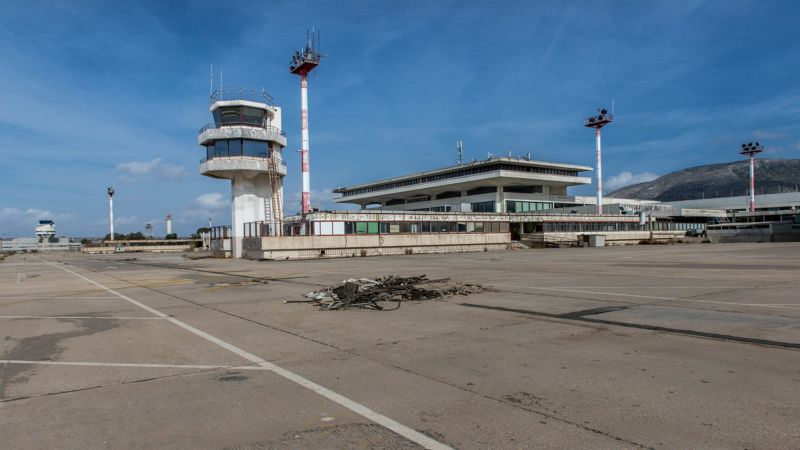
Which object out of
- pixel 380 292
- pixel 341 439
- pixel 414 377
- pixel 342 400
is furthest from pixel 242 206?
pixel 341 439

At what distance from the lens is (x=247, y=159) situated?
163 ft

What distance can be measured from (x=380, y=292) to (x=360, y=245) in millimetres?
37290

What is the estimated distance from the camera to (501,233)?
67.1 meters

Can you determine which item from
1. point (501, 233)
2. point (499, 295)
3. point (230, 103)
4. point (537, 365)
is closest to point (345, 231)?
point (230, 103)

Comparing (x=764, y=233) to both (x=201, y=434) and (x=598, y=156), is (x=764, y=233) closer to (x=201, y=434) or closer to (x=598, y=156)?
(x=598, y=156)

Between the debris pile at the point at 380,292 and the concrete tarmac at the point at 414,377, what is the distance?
0.82 m

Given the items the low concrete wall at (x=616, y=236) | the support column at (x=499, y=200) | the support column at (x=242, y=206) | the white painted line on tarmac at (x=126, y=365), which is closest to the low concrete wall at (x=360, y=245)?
the support column at (x=242, y=206)

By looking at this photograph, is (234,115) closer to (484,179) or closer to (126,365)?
(126,365)

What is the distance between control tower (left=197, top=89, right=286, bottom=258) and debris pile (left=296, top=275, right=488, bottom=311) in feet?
112

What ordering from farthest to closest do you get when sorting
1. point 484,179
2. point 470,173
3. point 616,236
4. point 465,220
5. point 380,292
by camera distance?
point 470,173 → point 484,179 → point 616,236 → point 465,220 → point 380,292

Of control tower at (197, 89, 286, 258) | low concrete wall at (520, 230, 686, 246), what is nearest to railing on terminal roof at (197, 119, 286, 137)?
control tower at (197, 89, 286, 258)

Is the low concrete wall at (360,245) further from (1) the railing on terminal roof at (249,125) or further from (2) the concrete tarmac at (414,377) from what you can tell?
(2) the concrete tarmac at (414,377)

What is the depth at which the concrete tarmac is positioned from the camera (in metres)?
4.66

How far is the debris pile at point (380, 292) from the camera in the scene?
1335 centimetres
